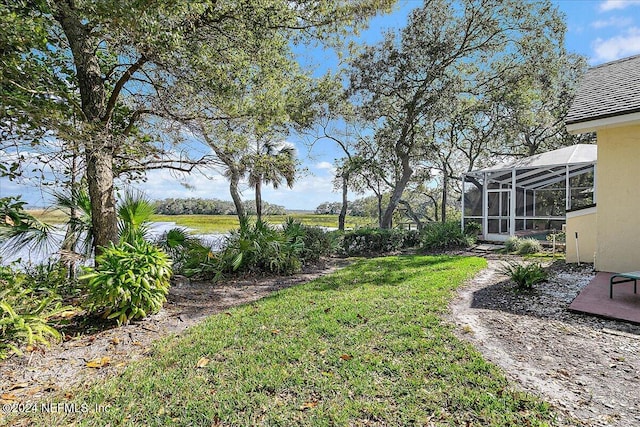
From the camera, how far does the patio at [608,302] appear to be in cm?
413

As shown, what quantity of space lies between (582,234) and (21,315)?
10.8 metres

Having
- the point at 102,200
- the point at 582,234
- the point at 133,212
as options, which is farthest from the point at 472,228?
the point at 102,200

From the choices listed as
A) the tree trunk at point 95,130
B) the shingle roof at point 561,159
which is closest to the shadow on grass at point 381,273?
the tree trunk at point 95,130

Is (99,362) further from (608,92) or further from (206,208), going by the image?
(608,92)

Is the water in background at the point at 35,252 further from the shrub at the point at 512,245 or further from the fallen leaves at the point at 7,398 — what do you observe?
the shrub at the point at 512,245

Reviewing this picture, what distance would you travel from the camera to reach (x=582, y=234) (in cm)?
753

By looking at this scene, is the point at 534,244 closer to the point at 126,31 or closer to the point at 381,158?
the point at 381,158

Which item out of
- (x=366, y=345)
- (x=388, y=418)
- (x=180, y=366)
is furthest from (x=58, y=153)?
(x=388, y=418)

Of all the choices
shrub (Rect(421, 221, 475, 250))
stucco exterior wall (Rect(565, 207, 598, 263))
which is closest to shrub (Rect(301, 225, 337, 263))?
shrub (Rect(421, 221, 475, 250))

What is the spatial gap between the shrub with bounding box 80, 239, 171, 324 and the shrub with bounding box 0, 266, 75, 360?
0.47 m

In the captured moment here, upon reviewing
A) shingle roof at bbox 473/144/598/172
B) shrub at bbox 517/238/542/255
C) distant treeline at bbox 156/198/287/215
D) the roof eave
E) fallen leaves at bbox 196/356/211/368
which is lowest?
fallen leaves at bbox 196/356/211/368

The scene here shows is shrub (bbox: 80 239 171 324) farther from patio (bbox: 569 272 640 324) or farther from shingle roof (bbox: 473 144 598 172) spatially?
shingle roof (bbox: 473 144 598 172)

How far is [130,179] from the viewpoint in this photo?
6.91m

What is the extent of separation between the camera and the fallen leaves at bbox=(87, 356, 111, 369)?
3332 millimetres
